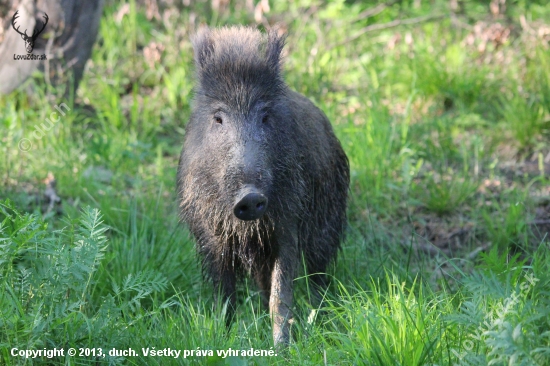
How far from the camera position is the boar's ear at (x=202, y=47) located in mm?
3969

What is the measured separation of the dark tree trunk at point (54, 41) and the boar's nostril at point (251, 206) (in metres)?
3.41

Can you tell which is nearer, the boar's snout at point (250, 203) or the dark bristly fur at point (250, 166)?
the boar's snout at point (250, 203)

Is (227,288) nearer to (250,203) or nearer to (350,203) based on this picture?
(250,203)

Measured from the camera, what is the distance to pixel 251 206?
10.7 ft

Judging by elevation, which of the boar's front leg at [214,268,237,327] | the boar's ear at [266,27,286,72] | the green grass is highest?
the boar's ear at [266,27,286,72]

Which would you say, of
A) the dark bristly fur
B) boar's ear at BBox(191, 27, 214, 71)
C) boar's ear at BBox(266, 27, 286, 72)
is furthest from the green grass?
boar's ear at BBox(266, 27, 286, 72)

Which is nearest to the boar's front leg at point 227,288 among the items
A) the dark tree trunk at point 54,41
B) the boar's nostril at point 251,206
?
the boar's nostril at point 251,206

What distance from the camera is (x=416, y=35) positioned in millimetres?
7543

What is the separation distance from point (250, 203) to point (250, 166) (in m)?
0.22

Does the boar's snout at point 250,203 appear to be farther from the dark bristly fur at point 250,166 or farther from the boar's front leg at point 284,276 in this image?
the boar's front leg at point 284,276

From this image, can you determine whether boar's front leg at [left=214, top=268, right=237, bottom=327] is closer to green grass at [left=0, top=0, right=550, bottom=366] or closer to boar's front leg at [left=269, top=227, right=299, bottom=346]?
green grass at [left=0, top=0, right=550, bottom=366]

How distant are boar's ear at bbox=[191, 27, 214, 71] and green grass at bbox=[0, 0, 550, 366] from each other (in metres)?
1.06

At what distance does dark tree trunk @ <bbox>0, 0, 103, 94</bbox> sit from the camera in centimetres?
604

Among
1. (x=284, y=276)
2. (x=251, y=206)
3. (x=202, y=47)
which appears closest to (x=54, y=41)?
(x=202, y=47)
